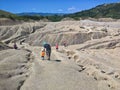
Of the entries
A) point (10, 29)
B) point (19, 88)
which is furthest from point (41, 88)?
point (10, 29)

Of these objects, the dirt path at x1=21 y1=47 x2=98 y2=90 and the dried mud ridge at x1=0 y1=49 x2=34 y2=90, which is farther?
the dried mud ridge at x1=0 y1=49 x2=34 y2=90

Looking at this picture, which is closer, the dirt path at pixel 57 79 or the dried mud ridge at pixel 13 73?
the dirt path at pixel 57 79

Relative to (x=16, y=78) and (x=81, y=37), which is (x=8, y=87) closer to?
(x=16, y=78)

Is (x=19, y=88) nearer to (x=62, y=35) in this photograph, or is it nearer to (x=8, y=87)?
(x=8, y=87)

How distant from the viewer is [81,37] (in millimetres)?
52938

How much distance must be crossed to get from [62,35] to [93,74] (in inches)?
1460

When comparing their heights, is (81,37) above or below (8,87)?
below

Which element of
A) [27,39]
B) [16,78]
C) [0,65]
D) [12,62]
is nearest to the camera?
[16,78]

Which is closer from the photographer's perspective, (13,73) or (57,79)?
(57,79)

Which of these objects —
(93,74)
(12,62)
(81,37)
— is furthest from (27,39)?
(93,74)

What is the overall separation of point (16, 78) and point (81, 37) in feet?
122

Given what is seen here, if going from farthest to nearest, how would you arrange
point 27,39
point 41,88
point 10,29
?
point 10,29
point 27,39
point 41,88

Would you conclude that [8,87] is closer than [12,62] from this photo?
Yes

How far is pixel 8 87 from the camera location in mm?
14750
